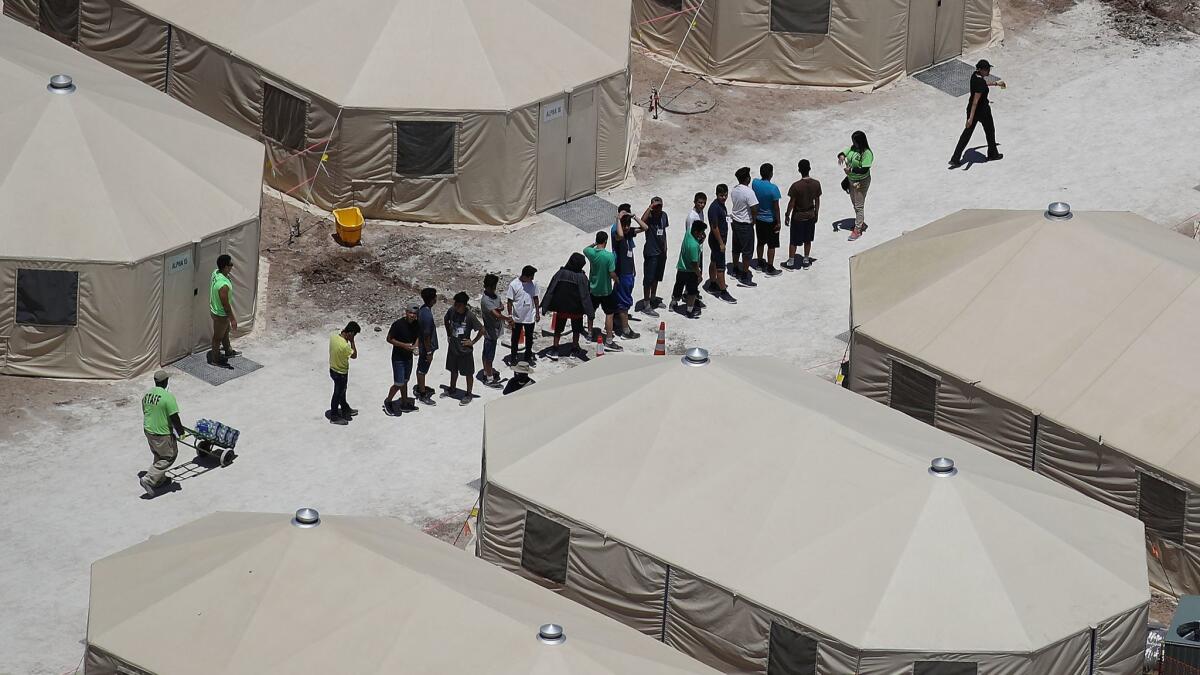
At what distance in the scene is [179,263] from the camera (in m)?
30.0

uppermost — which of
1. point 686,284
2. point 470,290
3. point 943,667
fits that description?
point 686,284

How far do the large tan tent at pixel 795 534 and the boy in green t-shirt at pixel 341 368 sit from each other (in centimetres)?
256

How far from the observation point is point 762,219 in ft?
106

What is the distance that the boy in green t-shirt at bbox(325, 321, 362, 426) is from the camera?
28.5 metres

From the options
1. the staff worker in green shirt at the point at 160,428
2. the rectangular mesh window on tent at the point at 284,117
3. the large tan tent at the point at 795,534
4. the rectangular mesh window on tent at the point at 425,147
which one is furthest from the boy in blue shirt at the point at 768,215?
the staff worker in green shirt at the point at 160,428

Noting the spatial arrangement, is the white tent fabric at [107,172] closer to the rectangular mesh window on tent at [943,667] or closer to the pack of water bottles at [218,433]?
the pack of water bottles at [218,433]

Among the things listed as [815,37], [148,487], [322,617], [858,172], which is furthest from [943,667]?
[815,37]

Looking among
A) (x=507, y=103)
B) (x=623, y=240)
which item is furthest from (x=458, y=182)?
(x=623, y=240)

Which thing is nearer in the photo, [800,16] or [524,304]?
[524,304]

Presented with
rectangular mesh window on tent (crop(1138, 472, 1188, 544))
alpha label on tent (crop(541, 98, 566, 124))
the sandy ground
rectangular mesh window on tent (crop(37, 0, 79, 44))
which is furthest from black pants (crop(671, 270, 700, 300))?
rectangular mesh window on tent (crop(37, 0, 79, 44))

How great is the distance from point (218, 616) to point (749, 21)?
1703cm

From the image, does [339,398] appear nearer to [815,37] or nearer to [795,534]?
[795,534]

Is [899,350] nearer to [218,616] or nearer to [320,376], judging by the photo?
[320,376]

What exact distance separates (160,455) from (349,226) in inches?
253
